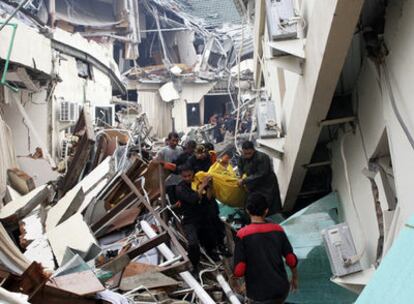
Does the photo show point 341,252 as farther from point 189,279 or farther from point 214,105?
point 214,105

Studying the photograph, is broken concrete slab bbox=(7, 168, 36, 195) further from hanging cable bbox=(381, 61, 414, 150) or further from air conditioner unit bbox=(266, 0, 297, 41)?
hanging cable bbox=(381, 61, 414, 150)

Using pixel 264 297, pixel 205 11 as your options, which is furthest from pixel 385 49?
pixel 205 11

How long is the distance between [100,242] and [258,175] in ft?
7.65

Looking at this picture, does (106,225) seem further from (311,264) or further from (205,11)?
(205,11)

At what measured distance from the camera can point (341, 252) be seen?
15.5 ft

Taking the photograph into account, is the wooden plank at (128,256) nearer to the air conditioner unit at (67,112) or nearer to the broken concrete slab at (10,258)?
the broken concrete slab at (10,258)

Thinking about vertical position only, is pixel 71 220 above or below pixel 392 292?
below

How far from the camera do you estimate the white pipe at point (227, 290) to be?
521 cm

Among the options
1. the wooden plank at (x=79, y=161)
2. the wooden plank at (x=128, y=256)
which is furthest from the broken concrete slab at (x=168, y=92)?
the wooden plank at (x=128, y=256)

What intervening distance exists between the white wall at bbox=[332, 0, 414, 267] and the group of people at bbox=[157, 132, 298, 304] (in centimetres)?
101

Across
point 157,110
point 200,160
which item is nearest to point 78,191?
point 200,160

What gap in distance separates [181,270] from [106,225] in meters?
2.12

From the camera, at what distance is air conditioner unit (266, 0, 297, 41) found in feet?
16.1

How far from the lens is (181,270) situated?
5.34 meters
